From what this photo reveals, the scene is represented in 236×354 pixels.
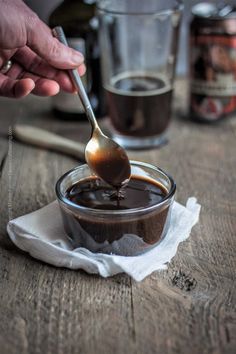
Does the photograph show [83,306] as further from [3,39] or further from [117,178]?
[3,39]

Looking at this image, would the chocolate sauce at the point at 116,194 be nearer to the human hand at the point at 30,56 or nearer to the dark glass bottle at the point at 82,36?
the human hand at the point at 30,56

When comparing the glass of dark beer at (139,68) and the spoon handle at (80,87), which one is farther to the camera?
the glass of dark beer at (139,68)

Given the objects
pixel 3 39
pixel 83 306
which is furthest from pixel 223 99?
pixel 83 306

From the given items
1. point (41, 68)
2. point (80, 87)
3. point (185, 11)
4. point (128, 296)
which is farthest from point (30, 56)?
point (185, 11)

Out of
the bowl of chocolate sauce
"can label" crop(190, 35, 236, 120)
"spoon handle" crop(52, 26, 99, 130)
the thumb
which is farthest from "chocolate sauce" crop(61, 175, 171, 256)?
"can label" crop(190, 35, 236, 120)

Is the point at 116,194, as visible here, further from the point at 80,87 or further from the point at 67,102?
the point at 67,102

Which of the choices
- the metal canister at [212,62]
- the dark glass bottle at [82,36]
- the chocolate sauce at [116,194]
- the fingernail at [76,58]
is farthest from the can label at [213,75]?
the chocolate sauce at [116,194]

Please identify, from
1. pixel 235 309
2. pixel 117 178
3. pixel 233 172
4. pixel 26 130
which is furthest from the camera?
pixel 26 130

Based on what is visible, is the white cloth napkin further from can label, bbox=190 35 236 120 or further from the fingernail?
can label, bbox=190 35 236 120
